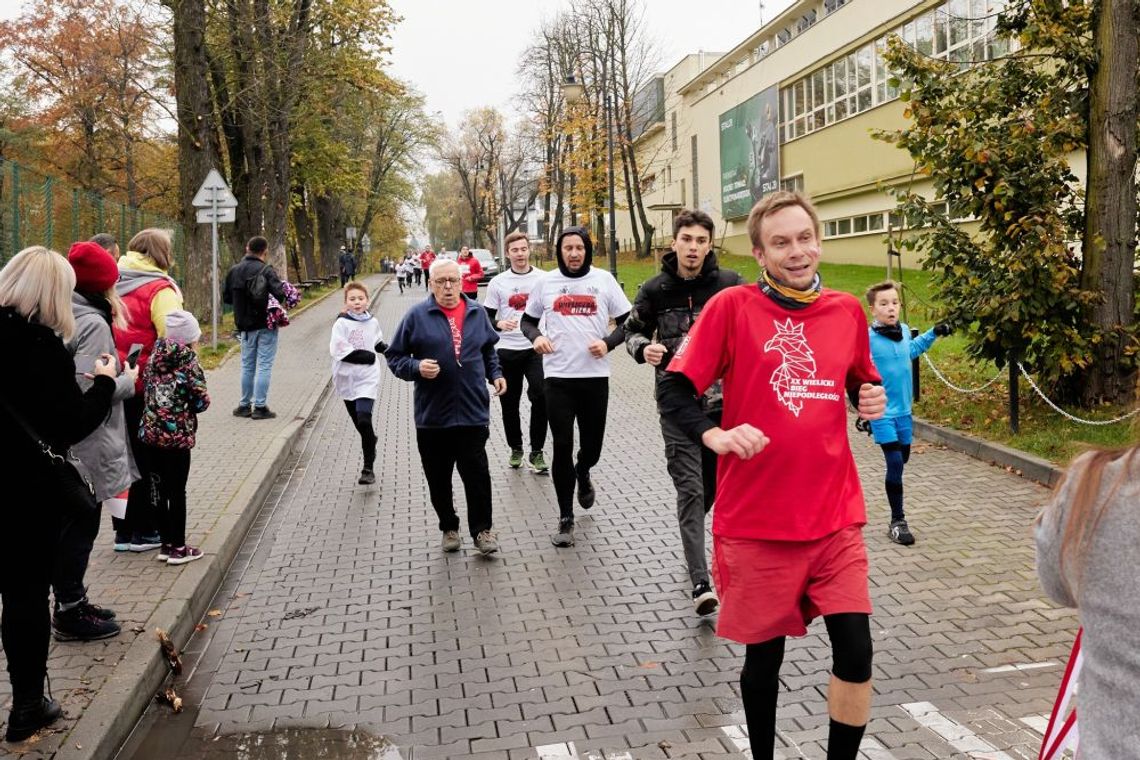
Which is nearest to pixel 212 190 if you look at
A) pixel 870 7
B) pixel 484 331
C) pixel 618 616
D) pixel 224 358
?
pixel 224 358

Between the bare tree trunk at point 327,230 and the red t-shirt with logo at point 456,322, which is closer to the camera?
the red t-shirt with logo at point 456,322

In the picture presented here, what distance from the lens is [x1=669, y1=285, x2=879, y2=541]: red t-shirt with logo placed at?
3393 mm

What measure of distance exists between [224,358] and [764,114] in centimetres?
3195

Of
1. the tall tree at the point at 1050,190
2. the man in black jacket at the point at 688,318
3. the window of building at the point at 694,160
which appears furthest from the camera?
the window of building at the point at 694,160

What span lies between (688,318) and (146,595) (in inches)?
134

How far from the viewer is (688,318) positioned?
5.66m

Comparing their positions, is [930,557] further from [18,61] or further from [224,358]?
[18,61]

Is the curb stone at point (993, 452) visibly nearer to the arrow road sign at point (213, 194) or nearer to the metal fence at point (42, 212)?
the metal fence at point (42, 212)

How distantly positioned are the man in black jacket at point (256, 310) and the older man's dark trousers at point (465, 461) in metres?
6.49

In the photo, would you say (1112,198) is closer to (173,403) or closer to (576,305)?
(576,305)

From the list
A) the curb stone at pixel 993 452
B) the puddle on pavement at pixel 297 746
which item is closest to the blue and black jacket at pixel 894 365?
the curb stone at pixel 993 452

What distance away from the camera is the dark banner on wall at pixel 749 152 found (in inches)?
1753

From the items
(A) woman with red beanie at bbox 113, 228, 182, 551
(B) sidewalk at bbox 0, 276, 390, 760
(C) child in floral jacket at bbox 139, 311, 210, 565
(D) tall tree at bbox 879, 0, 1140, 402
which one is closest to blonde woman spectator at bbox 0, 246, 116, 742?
(B) sidewalk at bbox 0, 276, 390, 760

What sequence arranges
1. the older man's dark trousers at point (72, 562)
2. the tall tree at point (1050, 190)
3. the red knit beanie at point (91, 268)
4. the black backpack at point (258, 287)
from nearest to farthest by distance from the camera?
the older man's dark trousers at point (72, 562), the red knit beanie at point (91, 268), the tall tree at point (1050, 190), the black backpack at point (258, 287)
